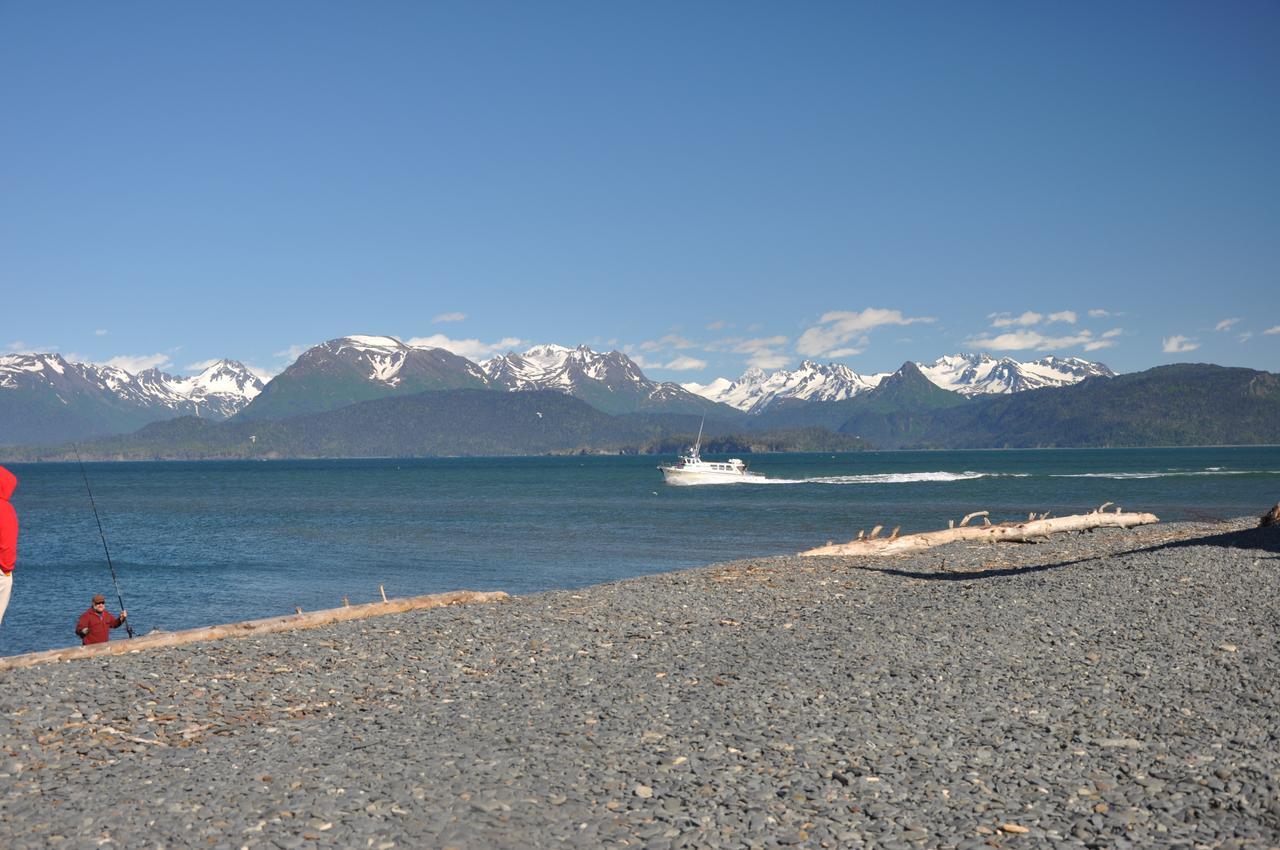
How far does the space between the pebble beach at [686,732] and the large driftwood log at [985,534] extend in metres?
11.8

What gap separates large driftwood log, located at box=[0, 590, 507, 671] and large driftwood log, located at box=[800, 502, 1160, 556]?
12.9 metres

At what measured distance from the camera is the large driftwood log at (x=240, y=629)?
1461 cm

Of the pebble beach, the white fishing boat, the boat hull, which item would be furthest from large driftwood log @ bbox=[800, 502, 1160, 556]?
the boat hull

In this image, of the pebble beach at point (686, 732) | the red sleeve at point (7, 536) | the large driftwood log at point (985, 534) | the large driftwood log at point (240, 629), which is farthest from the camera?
the large driftwood log at point (985, 534)

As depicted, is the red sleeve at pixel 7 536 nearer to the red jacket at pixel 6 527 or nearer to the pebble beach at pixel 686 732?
the red jacket at pixel 6 527

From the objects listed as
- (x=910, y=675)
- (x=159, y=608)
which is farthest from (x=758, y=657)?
(x=159, y=608)

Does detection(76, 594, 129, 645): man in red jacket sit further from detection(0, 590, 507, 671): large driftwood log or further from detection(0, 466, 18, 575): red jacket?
detection(0, 466, 18, 575): red jacket

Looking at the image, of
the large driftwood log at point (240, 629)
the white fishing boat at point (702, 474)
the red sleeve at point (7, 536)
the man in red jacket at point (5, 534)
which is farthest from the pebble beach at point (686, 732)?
the white fishing boat at point (702, 474)

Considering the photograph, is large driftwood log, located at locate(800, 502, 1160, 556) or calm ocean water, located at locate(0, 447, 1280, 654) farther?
calm ocean water, located at locate(0, 447, 1280, 654)

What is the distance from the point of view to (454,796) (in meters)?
8.91

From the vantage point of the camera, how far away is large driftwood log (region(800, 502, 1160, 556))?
30.1 metres

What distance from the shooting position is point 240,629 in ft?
54.6

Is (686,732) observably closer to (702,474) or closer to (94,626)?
(94,626)

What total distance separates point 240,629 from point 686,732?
30.0 ft
